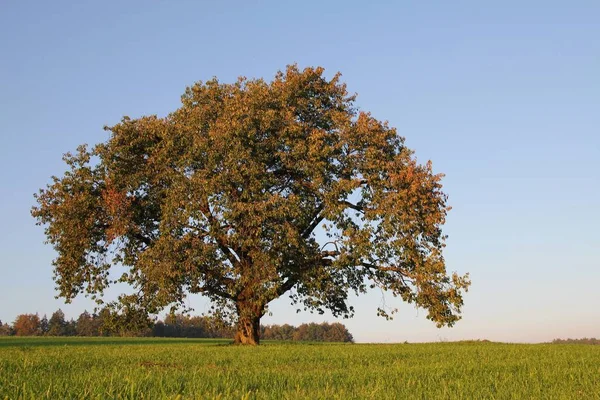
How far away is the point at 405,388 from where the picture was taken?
9.98 meters

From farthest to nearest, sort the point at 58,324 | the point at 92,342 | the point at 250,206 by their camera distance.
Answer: the point at 58,324 < the point at 92,342 < the point at 250,206

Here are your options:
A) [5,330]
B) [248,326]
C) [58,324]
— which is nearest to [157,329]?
[58,324]

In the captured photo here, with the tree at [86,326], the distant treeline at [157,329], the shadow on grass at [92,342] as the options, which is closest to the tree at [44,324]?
the distant treeline at [157,329]

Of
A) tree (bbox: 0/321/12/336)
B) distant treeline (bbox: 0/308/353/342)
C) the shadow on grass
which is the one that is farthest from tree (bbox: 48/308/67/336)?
the shadow on grass

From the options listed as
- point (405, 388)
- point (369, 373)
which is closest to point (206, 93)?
point (369, 373)

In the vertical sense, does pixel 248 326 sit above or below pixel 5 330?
below

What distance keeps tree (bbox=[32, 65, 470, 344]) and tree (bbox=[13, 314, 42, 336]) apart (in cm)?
12756

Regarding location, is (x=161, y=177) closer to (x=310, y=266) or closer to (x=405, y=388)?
(x=310, y=266)

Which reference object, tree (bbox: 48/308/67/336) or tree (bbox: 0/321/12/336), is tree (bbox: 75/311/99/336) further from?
tree (bbox: 0/321/12/336)

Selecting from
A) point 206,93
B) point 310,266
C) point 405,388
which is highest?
point 206,93

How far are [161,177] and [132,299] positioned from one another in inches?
279

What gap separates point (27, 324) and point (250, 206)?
141 meters

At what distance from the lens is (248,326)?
118 feet

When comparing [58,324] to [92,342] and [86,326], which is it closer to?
[86,326]
